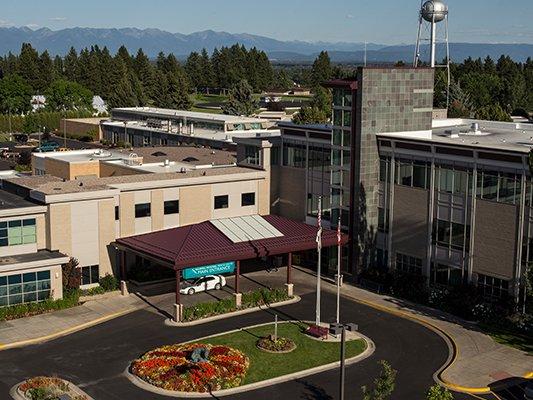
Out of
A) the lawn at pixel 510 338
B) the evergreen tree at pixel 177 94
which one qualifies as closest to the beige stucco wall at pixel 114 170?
the lawn at pixel 510 338

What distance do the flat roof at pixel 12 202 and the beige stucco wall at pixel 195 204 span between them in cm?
1229

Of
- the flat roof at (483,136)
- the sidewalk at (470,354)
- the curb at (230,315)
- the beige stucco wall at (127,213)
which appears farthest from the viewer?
the beige stucco wall at (127,213)

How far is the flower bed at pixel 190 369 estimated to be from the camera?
128ft

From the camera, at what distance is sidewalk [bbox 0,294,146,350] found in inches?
1823

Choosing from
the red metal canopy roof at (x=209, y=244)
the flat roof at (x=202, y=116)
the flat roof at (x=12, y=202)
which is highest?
the flat roof at (x=202, y=116)

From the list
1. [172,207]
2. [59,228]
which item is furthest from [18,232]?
[172,207]

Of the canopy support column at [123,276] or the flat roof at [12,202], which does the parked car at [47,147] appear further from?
the canopy support column at [123,276]

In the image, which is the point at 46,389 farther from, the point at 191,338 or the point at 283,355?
the point at 283,355

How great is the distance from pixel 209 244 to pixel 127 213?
28.5ft

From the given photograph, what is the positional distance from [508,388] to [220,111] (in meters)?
158

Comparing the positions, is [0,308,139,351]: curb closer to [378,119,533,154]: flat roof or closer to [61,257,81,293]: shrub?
[61,257,81,293]: shrub

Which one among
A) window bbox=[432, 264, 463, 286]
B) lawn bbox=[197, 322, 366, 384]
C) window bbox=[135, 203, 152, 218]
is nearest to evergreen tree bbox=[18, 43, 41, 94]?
window bbox=[135, 203, 152, 218]

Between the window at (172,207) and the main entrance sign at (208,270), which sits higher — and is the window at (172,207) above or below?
above

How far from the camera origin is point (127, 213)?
5866 centimetres
